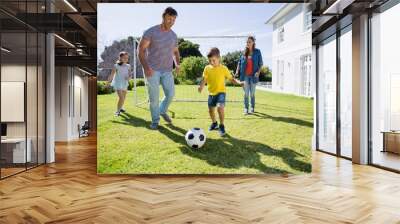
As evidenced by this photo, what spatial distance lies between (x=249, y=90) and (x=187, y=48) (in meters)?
1.08

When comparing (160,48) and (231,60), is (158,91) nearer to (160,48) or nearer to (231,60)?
(160,48)

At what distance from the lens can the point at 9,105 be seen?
5801mm

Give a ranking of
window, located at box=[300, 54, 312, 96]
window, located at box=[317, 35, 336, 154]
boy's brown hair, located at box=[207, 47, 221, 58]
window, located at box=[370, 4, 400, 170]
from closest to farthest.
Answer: boy's brown hair, located at box=[207, 47, 221, 58] < window, located at box=[300, 54, 312, 96] < window, located at box=[370, 4, 400, 170] < window, located at box=[317, 35, 336, 154]

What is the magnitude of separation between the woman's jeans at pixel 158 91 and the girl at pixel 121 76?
33 centimetres

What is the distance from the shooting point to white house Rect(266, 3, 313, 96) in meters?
5.91

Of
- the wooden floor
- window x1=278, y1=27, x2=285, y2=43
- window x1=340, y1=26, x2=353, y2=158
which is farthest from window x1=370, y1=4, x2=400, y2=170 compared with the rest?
window x1=278, y1=27, x2=285, y2=43

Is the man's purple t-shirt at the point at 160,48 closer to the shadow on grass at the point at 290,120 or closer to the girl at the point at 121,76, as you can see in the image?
the girl at the point at 121,76

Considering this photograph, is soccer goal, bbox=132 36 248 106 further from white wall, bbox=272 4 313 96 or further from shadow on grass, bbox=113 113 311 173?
white wall, bbox=272 4 313 96

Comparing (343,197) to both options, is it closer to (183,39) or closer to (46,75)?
(183,39)

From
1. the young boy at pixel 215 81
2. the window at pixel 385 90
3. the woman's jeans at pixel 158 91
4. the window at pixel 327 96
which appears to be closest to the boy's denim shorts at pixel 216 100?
the young boy at pixel 215 81

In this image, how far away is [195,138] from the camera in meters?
5.64

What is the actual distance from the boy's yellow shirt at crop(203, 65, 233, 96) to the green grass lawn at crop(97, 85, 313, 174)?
148 mm

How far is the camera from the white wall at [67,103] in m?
12.4

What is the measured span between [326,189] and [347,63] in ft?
12.2
